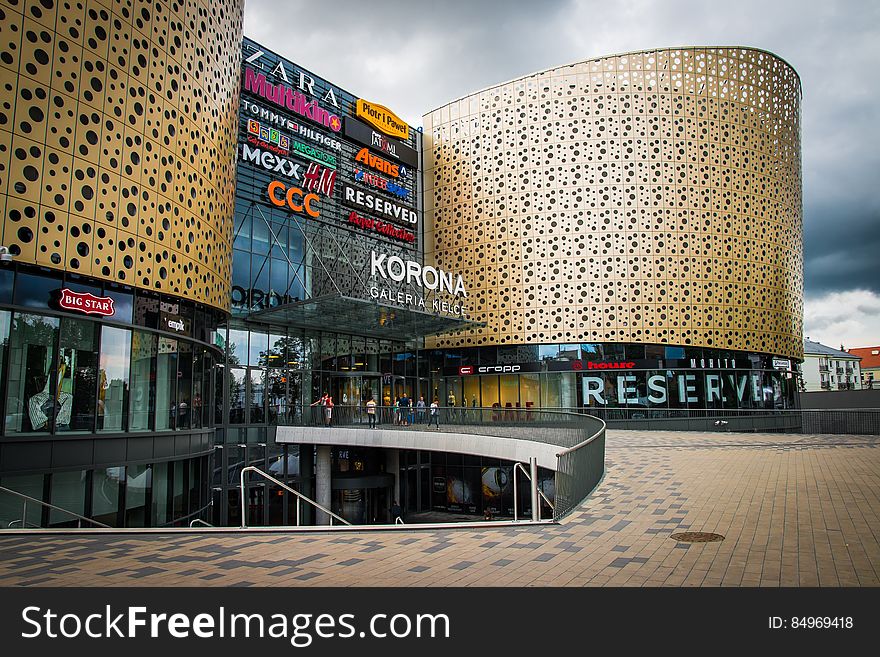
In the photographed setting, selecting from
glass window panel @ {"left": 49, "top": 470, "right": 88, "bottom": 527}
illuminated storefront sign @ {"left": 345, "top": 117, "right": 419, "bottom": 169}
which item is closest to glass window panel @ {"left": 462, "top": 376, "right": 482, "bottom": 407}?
illuminated storefront sign @ {"left": 345, "top": 117, "right": 419, "bottom": 169}

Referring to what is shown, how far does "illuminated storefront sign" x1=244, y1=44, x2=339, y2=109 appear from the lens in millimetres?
33938

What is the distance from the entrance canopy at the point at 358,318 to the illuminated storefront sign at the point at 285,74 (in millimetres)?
13439

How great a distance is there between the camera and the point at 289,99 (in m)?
35.2

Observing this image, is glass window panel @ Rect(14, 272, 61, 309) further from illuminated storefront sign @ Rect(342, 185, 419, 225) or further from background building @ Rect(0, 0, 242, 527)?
illuminated storefront sign @ Rect(342, 185, 419, 225)

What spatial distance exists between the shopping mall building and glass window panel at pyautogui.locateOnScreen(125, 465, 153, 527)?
0.36 feet

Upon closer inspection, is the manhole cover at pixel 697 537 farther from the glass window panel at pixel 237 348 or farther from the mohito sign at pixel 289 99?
the mohito sign at pixel 289 99

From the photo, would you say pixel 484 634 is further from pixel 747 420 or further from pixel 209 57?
pixel 747 420

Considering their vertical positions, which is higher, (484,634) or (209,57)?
(209,57)

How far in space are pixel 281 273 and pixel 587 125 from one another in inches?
893

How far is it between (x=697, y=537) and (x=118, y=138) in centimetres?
1923

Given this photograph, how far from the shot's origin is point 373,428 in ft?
93.6

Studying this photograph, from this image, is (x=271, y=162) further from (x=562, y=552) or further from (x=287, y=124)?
(x=562, y=552)

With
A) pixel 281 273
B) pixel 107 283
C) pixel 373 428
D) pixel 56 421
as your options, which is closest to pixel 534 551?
pixel 56 421

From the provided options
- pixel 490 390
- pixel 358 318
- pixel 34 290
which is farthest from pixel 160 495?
pixel 490 390
